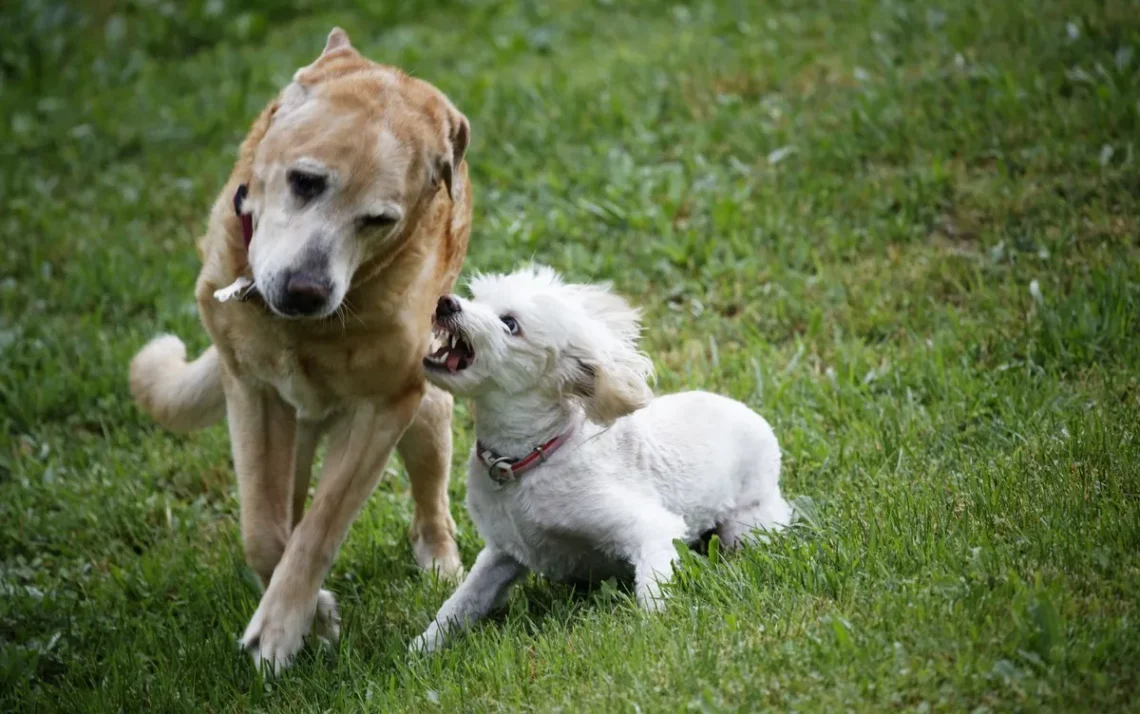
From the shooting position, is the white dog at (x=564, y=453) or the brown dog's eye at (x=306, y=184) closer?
the brown dog's eye at (x=306, y=184)

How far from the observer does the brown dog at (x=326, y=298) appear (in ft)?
13.5

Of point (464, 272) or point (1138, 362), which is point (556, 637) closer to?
point (1138, 362)

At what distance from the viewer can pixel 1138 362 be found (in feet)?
16.9

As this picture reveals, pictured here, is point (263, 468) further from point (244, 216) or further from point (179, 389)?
point (244, 216)

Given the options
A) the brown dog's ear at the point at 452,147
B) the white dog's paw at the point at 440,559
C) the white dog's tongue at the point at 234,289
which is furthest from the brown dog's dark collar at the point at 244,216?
the white dog's paw at the point at 440,559

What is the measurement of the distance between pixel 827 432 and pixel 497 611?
159cm

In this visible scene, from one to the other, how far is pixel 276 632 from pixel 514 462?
37.0 inches

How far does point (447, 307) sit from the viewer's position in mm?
4156

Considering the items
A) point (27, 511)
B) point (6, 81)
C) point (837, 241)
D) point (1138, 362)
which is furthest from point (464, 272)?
point (6, 81)

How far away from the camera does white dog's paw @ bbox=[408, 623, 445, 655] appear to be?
13.6 feet


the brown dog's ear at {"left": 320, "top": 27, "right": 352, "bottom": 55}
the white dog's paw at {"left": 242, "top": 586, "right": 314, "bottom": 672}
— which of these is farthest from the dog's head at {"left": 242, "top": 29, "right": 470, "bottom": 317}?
the white dog's paw at {"left": 242, "top": 586, "right": 314, "bottom": 672}

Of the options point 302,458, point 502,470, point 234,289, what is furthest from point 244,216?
point 502,470

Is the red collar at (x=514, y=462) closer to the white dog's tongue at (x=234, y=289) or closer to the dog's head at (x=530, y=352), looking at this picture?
the dog's head at (x=530, y=352)

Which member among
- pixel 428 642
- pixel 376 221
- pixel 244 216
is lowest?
pixel 428 642
